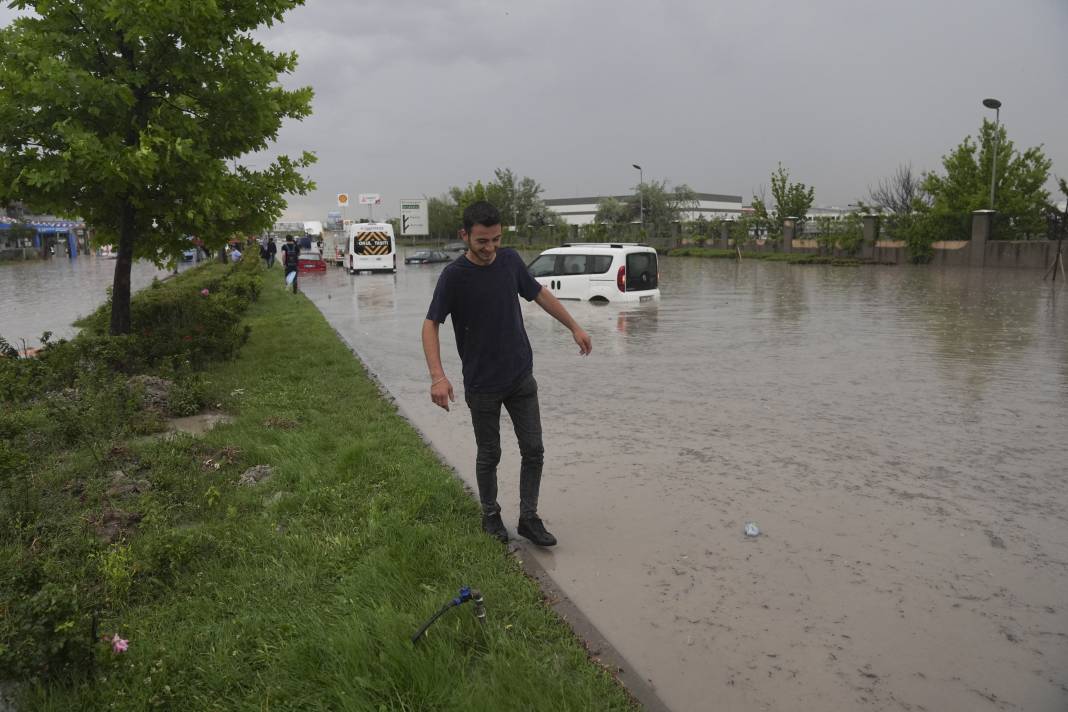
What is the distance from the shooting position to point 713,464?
5.74 m

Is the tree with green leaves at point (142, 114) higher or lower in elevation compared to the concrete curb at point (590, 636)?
higher

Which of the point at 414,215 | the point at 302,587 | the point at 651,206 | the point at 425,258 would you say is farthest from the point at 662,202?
the point at 302,587

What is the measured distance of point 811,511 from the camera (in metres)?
4.74

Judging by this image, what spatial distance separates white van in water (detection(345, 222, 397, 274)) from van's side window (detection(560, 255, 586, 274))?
17.8 metres

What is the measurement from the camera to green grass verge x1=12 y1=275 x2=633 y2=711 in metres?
2.88

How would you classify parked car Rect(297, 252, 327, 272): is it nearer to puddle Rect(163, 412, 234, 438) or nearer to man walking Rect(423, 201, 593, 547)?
puddle Rect(163, 412, 234, 438)

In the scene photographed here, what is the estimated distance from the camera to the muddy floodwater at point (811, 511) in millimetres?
3111

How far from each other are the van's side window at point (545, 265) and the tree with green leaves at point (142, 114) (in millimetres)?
8990

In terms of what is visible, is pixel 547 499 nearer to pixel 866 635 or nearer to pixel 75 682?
pixel 866 635

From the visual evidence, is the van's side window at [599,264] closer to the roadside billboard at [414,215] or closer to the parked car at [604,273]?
the parked car at [604,273]

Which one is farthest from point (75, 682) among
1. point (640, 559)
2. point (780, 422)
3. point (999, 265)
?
point (999, 265)

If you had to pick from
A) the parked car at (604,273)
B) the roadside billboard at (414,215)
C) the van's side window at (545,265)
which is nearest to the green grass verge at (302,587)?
the parked car at (604,273)

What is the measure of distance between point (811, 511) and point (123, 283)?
833 centimetres

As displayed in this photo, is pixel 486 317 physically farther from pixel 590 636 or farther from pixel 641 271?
pixel 641 271
